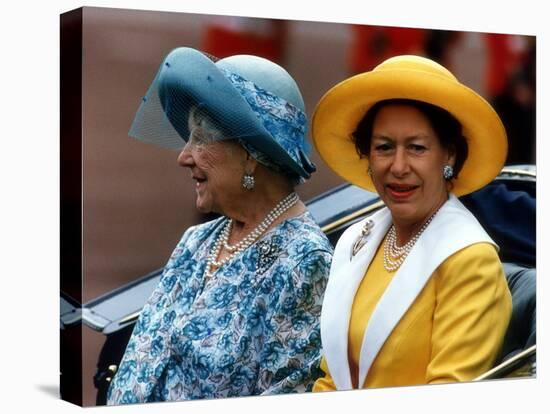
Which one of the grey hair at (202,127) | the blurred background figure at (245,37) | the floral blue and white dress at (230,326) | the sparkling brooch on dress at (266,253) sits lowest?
the floral blue and white dress at (230,326)

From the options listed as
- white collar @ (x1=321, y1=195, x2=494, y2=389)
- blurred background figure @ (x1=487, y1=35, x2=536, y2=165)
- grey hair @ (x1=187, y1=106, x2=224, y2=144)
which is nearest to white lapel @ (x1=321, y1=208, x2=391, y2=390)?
white collar @ (x1=321, y1=195, x2=494, y2=389)

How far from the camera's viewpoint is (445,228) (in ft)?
25.5

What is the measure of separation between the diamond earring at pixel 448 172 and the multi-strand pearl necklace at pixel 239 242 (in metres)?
0.84

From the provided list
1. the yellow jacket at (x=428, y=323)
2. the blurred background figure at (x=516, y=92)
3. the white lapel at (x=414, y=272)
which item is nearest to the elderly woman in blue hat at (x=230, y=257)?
the yellow jacket at (x=428, y=323)

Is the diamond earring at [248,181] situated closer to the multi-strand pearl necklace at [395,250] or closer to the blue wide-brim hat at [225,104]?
the blue wide-brim hat at [225,104]

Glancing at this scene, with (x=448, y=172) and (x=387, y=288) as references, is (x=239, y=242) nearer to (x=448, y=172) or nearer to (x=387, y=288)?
(x=387, y=288)

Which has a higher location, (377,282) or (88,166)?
(88,166)

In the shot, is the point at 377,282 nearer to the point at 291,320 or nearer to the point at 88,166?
the point at 291,320

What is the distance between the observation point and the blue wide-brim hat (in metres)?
7.48

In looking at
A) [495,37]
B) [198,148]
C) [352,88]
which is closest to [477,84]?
[495,37]

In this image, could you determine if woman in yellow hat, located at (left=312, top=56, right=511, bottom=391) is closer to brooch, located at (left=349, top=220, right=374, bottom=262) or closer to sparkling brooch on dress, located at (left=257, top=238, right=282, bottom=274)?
brooch, located at (left=349, top=220, right=374, bottom=262)

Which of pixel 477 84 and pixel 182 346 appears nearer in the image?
pixel 182 346

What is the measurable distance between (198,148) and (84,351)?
119 cm

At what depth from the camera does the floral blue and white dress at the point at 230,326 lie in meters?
7.55
